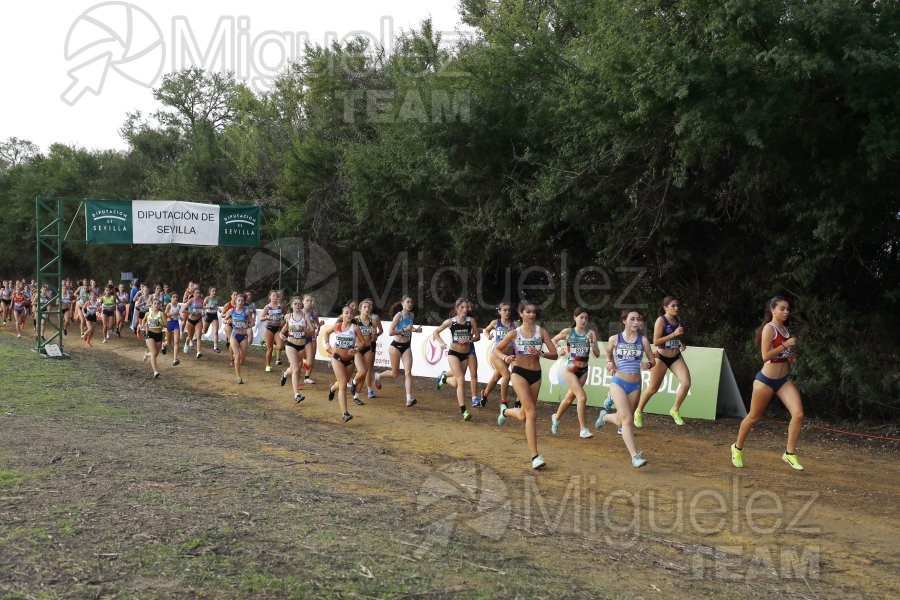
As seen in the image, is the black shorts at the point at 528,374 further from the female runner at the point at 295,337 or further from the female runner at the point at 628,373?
the female runner at the point at 295,337

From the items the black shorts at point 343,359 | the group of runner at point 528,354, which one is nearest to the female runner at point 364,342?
the group of runner at point 528,354

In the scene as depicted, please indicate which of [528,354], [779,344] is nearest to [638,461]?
[528,354]

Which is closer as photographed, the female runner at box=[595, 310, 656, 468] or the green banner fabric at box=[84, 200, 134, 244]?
the female runner at box=[595, 310, 656, 468]

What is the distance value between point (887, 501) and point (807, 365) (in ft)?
16.4

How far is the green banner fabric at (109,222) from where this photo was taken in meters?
19.8

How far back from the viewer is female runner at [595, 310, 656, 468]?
9.20 m

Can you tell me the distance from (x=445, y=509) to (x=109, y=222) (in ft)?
52.9

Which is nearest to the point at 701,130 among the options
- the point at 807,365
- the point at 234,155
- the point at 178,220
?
the point at 807,365

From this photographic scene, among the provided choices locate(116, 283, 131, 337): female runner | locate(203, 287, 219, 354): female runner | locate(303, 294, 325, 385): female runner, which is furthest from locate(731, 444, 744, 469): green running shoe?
locate(116, 283, 131, 337): female runner

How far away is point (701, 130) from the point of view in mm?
11266

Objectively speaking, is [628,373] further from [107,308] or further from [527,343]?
[107,308]

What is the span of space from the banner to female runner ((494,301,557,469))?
1330cm

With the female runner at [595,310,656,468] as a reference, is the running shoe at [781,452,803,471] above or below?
below

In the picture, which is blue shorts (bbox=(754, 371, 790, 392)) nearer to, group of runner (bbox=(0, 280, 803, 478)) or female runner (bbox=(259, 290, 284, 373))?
group of runner (bbox=(0, 280, 803, 478))
